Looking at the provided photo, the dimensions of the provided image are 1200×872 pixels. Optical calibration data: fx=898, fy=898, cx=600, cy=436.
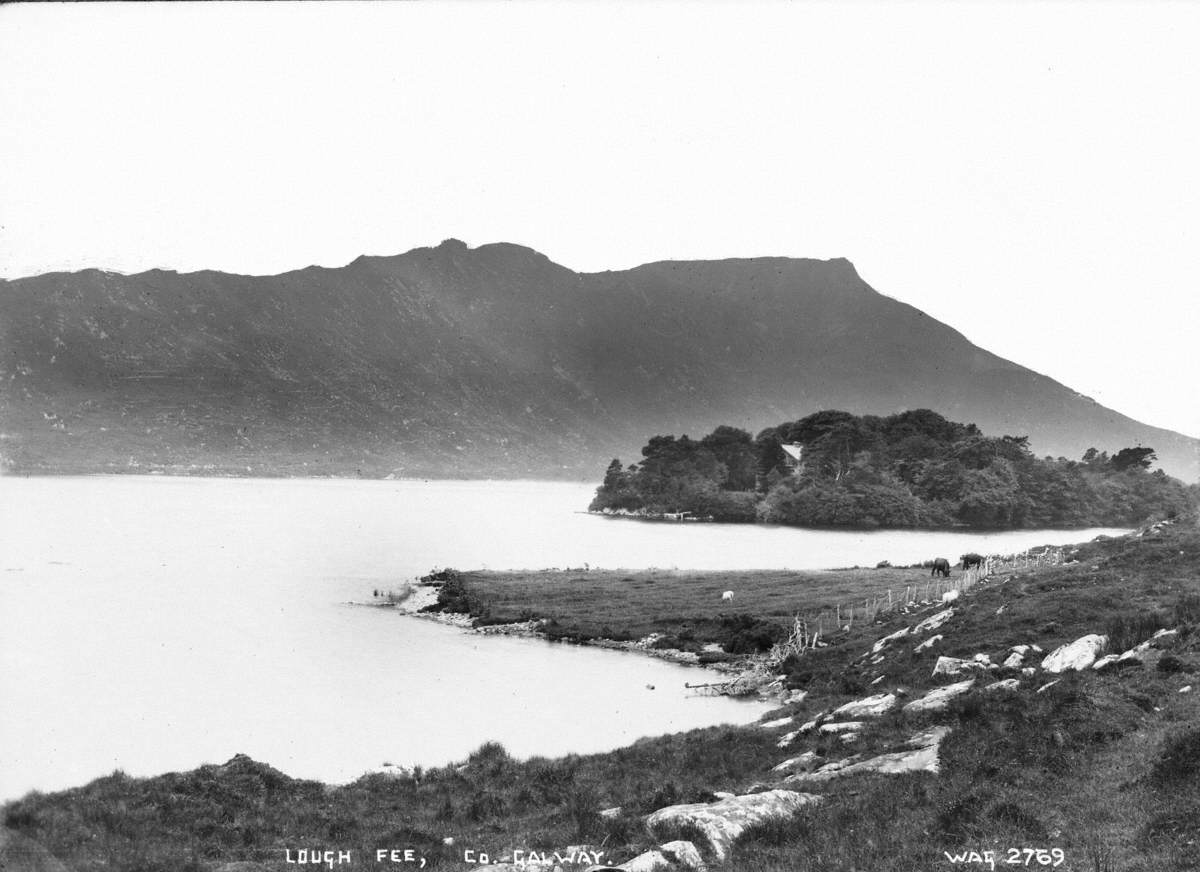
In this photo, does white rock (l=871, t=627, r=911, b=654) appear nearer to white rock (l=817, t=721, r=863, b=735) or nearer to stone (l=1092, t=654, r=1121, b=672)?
white rock (l=817, t=721, r=863, b=735)

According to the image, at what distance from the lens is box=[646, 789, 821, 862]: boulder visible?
11.3 m

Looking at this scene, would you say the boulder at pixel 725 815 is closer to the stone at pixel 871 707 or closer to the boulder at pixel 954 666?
the stone at pixel 871 707

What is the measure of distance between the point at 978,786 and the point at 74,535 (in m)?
101

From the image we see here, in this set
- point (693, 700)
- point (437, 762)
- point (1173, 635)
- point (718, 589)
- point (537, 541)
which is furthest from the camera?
point (537, 541)

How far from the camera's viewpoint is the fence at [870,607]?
34.7 m

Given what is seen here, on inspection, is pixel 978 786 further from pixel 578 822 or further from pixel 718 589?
pixel 718 589

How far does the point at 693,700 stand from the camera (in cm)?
3106

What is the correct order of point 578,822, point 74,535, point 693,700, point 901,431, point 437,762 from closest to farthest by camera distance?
point 578,822
point 437,762
point 693,700
point 74,535
point 901,431

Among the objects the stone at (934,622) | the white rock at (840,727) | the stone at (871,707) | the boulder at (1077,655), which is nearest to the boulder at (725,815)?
the white rock at (840,727)

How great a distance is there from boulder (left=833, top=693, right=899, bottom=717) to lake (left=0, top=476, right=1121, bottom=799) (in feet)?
26.4

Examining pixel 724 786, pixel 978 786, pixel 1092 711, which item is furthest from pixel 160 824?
pixel 1092 711

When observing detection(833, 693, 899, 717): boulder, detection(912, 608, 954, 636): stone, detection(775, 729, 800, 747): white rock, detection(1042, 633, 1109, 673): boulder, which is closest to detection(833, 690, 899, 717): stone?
detection(833, 693, 899, 717): boulder

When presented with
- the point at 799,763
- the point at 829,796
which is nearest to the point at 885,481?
the point at 799,763

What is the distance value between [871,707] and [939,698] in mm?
1917
